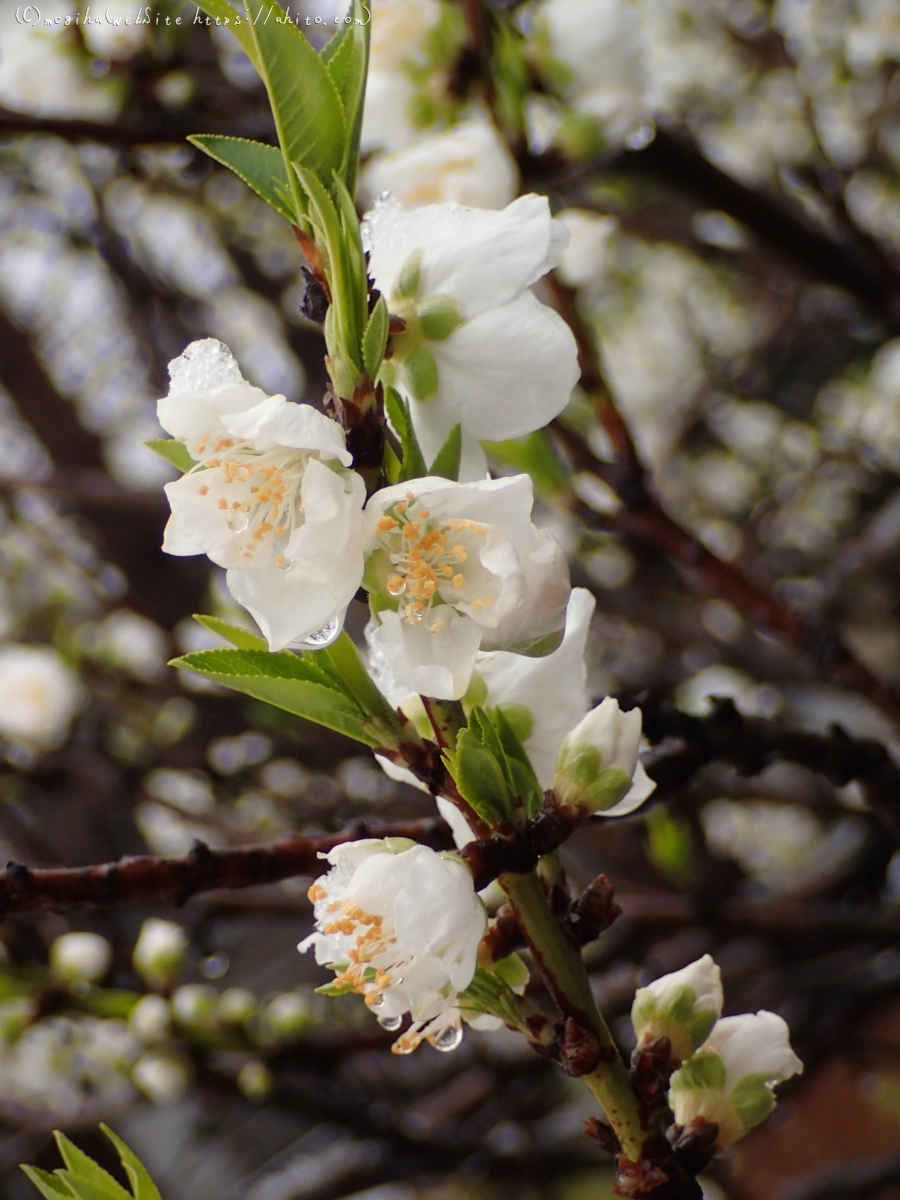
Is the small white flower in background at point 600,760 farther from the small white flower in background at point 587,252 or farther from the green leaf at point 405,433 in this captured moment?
the small white flower in background at point 587,252

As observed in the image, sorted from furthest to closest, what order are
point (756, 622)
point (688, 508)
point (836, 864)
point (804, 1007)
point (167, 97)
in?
point (688, 508)
point (836, 864)
point (804, 1007)
point (167, 97)
point (756, 622)

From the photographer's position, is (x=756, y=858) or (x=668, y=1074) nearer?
(x=668, y=1074)

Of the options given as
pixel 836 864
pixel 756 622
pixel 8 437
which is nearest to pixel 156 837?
pixel 8 437

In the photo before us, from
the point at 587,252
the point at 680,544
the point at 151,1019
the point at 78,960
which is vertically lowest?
the point at 151,1019

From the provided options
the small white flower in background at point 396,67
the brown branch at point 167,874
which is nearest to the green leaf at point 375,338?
the brown branch at point 167,874

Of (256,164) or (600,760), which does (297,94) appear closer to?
(256,164)

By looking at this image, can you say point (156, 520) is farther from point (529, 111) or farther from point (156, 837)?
point (529, 111)

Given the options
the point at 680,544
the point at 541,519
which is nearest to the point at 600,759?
the point at 680,544
